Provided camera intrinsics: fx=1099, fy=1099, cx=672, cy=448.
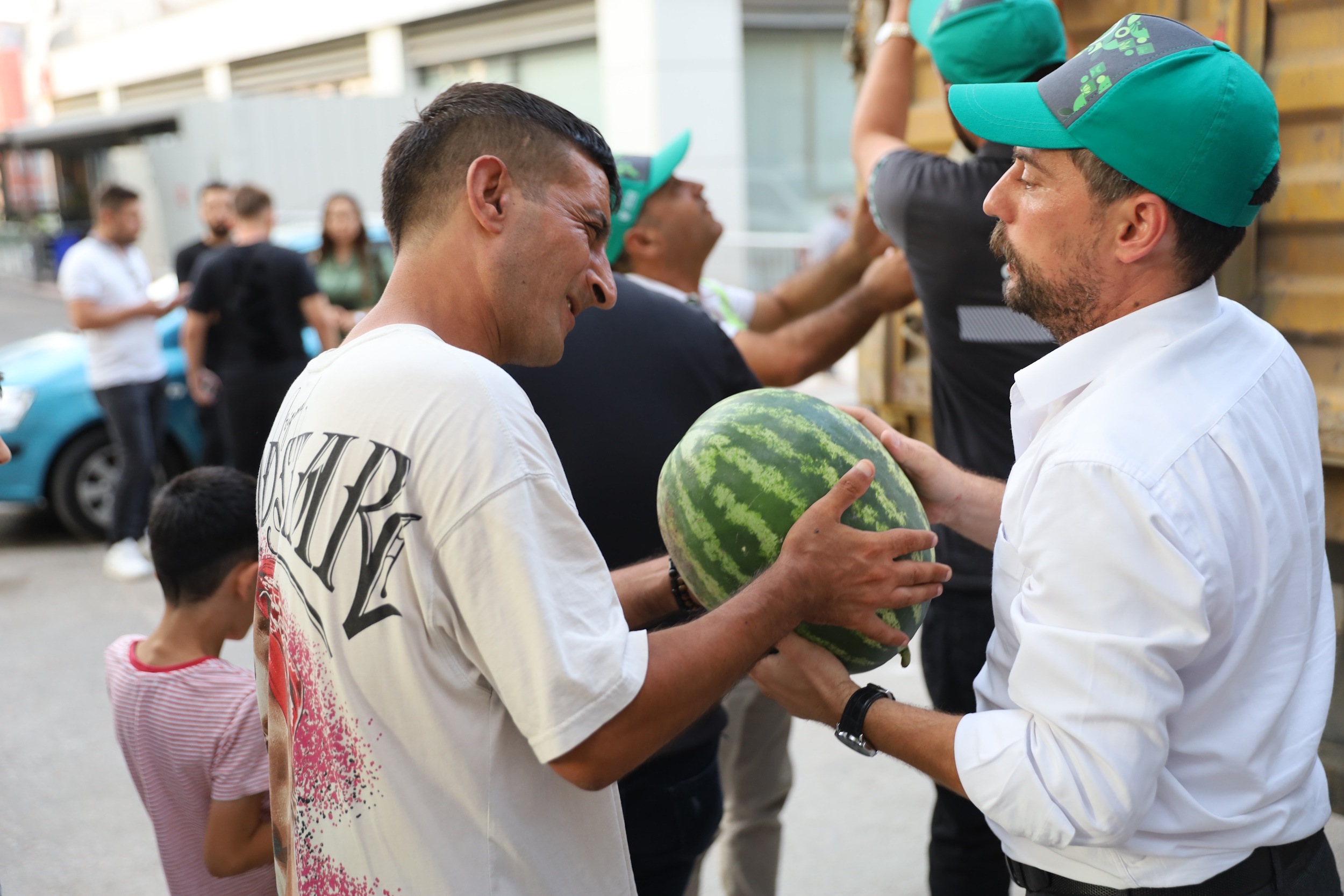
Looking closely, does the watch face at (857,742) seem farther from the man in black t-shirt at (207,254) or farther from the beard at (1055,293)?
the man in black t-shirt at (207,254)

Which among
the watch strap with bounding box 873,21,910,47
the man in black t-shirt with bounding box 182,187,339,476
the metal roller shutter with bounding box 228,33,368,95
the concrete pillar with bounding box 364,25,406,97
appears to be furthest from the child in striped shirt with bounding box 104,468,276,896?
the metal roller shutter with bounding box 228,33,368,95

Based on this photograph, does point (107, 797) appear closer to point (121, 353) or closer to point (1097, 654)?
point (121, 353)

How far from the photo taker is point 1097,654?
1506mm

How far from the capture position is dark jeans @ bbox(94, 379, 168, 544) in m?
7.23

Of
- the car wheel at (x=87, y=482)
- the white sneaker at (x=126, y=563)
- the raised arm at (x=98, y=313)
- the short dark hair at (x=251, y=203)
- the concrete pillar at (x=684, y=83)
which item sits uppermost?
the concrete pillar at (x=684, y=83)

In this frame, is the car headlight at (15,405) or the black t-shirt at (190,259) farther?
the black t-shirt at (190,259)

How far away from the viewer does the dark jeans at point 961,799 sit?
2.90m

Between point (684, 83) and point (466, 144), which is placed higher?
point (684, 83)

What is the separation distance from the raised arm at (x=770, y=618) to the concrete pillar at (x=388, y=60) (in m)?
20.9

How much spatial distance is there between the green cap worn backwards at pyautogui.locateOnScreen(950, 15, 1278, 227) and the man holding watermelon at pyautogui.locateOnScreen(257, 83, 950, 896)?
0.64 m

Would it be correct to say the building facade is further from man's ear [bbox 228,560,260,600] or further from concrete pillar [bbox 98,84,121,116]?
man's ear [bbox 228,560,260,600]

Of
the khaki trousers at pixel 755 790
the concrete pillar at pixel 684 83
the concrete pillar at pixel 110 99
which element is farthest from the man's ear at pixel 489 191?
the concrete pillar at pixel 110 99

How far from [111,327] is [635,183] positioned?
5.23 meters

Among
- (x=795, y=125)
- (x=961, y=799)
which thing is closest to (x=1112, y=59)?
(x=961, y=799)
